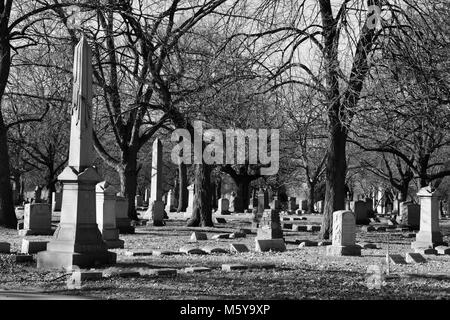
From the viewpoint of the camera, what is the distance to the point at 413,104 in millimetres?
17234

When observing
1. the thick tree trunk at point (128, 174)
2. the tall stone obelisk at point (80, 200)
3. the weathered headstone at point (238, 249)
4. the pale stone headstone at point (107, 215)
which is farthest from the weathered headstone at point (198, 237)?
the thick tree trunk at point (128, 174)

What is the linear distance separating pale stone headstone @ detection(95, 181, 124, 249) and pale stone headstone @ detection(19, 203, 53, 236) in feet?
12.4

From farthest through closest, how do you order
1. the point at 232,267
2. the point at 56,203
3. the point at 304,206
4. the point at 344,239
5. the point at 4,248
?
1. the point at 304,206
2. the point at 56,203
3. the point at 344,239
4. the point at 4,248
5. the point at 232,267

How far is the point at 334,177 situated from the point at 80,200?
9.86m

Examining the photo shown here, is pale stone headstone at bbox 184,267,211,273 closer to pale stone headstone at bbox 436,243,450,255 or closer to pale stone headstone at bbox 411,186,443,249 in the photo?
pale stone headstone at bbox 436,243,450,255

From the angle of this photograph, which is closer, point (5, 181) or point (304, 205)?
point (5, 181)

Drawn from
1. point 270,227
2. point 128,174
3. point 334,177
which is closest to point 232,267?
point 270,227

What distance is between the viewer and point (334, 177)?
2006 cm

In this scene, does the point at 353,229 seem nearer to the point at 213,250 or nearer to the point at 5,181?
the point at 213,250

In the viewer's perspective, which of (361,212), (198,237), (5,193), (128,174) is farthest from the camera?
(361,212)

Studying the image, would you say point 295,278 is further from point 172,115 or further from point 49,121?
point 49,121

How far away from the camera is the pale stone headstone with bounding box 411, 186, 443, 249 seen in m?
19.0

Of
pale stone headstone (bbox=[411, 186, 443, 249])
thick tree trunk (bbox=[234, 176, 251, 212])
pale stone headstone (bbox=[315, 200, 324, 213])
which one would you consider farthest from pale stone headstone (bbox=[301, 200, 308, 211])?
pale stone headstone (bbox=[411, 186, 443, 249])

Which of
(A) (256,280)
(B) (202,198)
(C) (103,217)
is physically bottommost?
(A) (256,280)
